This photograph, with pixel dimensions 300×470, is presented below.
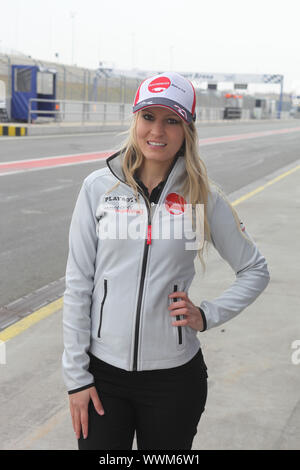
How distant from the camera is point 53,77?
30.5 m

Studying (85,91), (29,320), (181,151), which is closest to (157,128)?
(181,151)

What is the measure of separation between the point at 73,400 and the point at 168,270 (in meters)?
0.52

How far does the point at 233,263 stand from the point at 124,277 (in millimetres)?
464

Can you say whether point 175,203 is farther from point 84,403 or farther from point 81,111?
point 81,111

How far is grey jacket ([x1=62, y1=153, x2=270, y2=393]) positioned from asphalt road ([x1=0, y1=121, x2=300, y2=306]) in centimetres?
25

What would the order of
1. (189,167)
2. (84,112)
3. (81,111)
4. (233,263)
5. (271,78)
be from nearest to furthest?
(189,167) → (233,263) → (84,112) → (81,111) → (271,78)

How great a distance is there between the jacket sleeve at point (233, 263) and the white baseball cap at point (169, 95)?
0.33 m

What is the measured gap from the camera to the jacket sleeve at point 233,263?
2334mm

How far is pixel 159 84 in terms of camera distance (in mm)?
2207

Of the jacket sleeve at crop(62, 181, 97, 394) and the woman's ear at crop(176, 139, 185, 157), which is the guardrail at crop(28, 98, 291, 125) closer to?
the woman's ear at crop(176, 139, 185, 157)

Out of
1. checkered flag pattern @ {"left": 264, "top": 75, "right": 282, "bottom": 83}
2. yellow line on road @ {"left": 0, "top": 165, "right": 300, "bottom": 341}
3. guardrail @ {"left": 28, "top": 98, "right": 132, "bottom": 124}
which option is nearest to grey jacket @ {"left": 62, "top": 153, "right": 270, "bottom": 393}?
yellow line on road @ {"left": 0, "top": 165, "right": 300, "bottom": 341}

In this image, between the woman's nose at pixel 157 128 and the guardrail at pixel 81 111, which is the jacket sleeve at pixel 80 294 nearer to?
the woman's nose at pixel 157 128

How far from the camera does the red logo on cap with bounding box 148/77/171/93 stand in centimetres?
220

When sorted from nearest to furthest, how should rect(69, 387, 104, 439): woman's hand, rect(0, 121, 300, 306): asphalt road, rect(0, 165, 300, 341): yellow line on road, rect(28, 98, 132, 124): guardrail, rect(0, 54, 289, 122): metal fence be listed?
rect(69, 387, 104, 439): woman's hand < rect(0, 165, 300, 341): yellow line on road < rect(0, 121, 300, 306): asphalt road < rect(28, 98, 132, 124): guardrail < rect(0, 54, 289, 122): metal fence
